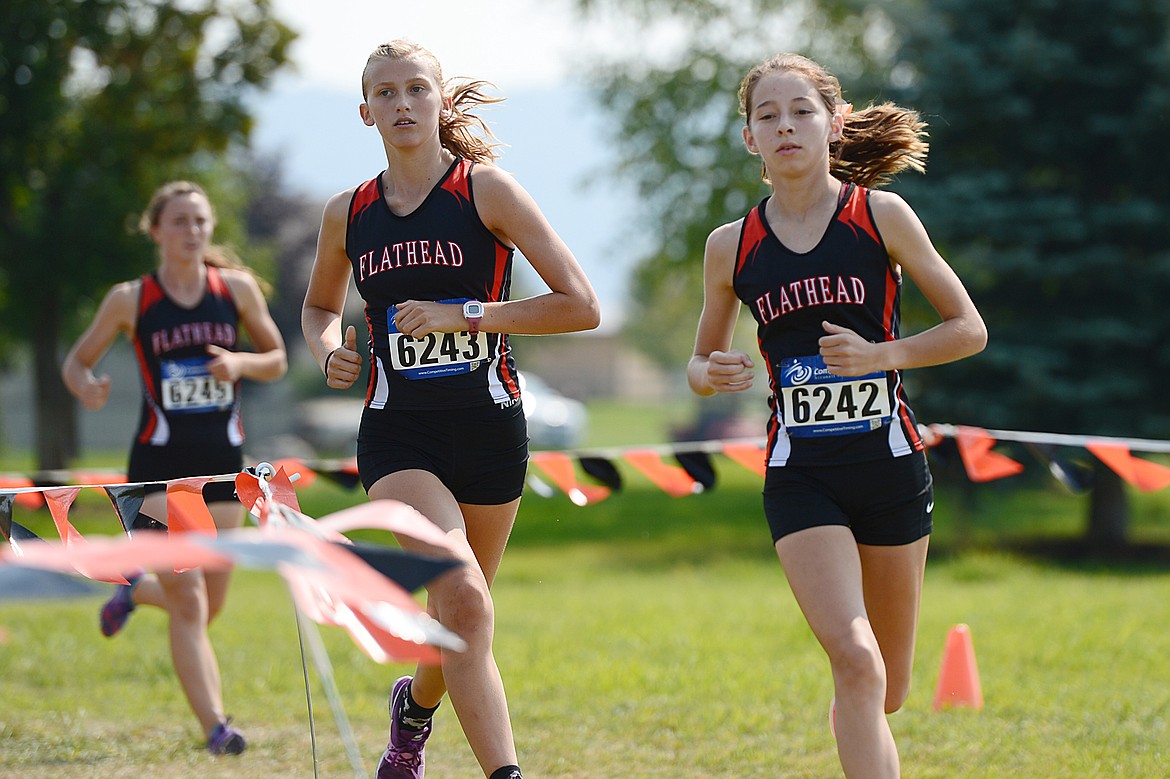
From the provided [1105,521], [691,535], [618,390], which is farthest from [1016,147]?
[618,390]

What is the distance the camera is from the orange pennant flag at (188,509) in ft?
16.4

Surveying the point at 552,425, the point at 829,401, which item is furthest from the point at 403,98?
the point at 552,425

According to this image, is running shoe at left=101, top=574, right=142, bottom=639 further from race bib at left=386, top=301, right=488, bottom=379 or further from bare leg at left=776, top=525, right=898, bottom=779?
bare leg at left=776, top=525, right=898, bottom=779

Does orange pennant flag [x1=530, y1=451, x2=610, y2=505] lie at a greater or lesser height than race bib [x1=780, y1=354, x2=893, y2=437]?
lesser

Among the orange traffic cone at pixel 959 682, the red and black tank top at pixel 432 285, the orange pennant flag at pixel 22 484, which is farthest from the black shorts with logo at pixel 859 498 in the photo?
the orange pennant flag at pixel 22 484

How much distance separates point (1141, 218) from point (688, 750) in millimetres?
9376

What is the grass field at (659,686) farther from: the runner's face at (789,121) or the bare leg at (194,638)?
the runner's face at (789,121)

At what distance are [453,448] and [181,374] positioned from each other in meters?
2.32

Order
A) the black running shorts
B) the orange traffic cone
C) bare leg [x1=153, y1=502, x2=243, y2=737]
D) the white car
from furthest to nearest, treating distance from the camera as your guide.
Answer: the white car, the orange traffic cone, the black running shorts, bare leg [x1=153, y1=502, x2=243, y2=737]

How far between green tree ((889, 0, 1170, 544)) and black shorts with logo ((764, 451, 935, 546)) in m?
9.57

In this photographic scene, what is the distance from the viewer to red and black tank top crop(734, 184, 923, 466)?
3758mm

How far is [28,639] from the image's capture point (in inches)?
337

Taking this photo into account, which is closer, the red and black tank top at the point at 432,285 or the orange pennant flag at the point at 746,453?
the red and black tank top at the point at 432,285

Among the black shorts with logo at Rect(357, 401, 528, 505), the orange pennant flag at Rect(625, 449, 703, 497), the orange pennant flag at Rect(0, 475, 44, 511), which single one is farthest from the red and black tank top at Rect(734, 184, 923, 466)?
the orange pennant flag at Rect(0, 475, 44, 511)
